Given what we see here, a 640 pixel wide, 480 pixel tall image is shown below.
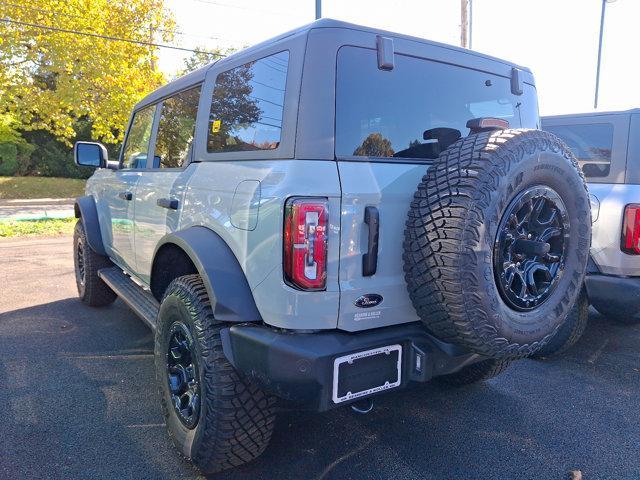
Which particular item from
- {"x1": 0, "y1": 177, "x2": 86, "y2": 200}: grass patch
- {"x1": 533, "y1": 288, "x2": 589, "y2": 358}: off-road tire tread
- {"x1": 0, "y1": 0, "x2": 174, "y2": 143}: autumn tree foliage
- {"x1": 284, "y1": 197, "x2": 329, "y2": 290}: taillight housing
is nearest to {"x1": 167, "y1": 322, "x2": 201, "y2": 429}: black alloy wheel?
{"x1": 284, "y1": 197, "x2": 329, "y2": 290}: taillight housing

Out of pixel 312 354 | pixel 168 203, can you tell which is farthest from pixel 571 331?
pixel 168 203

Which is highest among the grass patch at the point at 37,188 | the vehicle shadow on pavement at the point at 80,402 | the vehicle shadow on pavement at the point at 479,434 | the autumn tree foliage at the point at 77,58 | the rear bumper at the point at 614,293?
the autumn tree foliage at the point at 77,58

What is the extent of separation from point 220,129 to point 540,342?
74.1 inches

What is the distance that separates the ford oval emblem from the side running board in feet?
4.54

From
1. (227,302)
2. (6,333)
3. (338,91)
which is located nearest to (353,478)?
(227,302)

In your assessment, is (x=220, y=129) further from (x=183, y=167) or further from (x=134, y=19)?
(x=134, y=19)

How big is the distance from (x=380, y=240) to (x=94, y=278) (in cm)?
368

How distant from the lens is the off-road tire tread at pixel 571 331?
385 cm

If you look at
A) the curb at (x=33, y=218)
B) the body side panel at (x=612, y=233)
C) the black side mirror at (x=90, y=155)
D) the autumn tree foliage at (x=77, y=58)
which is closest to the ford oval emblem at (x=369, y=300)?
the body side panel at (x=612, y=233)

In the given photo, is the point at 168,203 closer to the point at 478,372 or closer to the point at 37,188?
the point at 478,372

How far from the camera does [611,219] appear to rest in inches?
144

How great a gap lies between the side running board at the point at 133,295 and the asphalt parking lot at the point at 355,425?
0.48m

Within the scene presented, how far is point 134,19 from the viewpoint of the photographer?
1418 centimetres

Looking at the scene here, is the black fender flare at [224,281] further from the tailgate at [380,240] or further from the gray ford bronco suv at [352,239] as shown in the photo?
the tailgate at [380,240]
